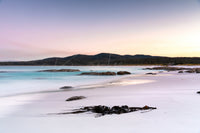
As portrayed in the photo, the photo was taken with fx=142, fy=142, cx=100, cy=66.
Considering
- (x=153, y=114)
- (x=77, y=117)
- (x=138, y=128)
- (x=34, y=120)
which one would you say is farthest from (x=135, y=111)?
(x=34, y=120)

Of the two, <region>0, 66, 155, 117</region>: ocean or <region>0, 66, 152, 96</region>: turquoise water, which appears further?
<region>0, 66, 152, 96</region>: turquoise water

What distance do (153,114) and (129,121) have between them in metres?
0.82

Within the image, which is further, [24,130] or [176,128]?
[24,130]

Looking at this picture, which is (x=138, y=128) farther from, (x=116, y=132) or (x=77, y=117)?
(x=77, y=117)

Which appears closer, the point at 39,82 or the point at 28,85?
the point at 28,85

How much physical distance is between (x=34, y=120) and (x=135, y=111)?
9.22 feet

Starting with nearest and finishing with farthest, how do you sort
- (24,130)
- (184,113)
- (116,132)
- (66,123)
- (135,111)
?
(116,132) → (24,130) → (66,123) → (184,113) → (135,111)

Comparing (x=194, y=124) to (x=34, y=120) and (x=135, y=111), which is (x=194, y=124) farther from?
(x=34, y=120)

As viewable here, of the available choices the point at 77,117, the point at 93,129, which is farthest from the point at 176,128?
the point at 77,117

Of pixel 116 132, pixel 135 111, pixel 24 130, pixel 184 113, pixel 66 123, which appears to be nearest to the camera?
pixel 116 132

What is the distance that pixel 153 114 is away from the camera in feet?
12.5

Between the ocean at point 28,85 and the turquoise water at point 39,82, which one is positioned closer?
the ocean at point 28,85

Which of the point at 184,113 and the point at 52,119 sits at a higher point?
the point at 184,113

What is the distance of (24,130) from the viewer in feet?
10.6
